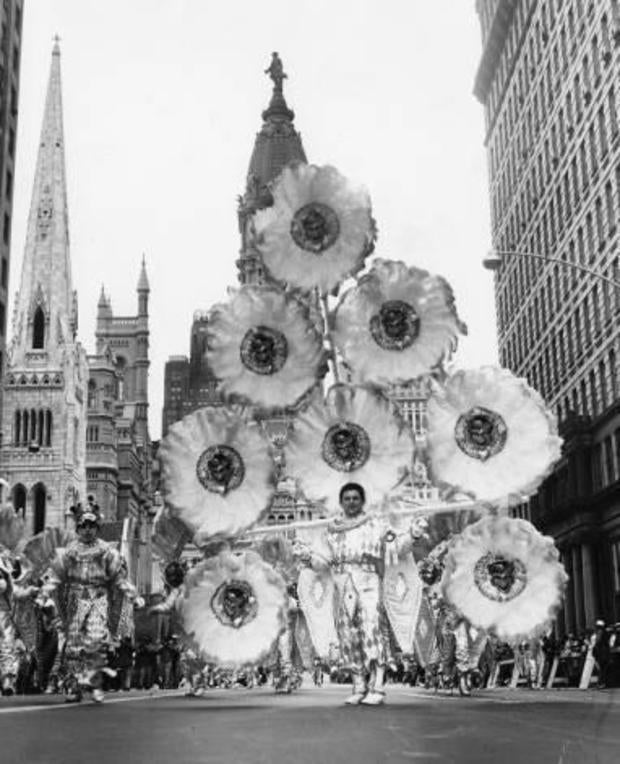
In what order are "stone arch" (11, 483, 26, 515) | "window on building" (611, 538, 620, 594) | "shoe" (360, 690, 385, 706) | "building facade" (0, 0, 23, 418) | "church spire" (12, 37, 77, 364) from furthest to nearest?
"church spire" (12, 37, 77, 364) < "stone arch" (11, 483, 26, 515) < "building facade" (0, 0, 23, 418) < "window on building" (611, 538, 620, 594) < "shoe" (360, 690, 385, 706)

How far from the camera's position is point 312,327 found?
17.1 meters

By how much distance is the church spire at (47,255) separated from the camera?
4264 inches

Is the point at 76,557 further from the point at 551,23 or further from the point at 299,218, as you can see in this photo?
the point at 551,23

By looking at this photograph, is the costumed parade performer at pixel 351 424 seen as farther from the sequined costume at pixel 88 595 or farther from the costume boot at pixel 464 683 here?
Result: the sequined costume at pixel 88 595

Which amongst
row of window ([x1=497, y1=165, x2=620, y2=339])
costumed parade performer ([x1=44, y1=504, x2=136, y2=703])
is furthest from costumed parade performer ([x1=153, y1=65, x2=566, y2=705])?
row of window ([x1=497, y1=165, x2=620, y2=339])

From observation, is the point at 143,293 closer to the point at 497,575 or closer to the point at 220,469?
the point at 220,469

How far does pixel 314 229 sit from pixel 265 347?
192 centimetres

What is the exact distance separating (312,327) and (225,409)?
71.9 inches

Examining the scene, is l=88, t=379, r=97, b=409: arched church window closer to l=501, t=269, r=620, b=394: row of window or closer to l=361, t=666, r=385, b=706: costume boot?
l=501, t=269, r=620, b=394: row of window

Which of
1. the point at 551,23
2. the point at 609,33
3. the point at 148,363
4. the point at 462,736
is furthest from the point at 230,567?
the point at 148,363

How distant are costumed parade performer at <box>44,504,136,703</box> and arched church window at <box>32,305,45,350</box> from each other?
9788 centimetres

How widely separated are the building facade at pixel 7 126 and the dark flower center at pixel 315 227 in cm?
4077

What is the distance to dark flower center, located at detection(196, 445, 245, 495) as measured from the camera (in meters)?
16.4

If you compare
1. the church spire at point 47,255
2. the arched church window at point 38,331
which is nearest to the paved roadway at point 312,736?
the church spire at point 47,255
